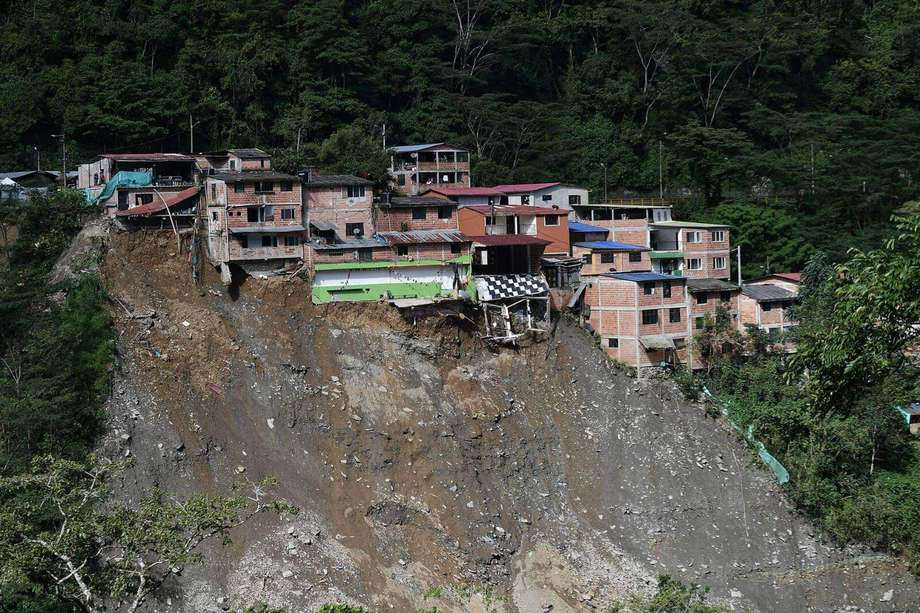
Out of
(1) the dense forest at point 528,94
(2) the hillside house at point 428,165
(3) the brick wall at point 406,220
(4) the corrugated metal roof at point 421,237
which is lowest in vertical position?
(4) the corrugated metal roof at point 421,237

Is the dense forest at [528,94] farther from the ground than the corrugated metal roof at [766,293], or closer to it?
farther from the ground

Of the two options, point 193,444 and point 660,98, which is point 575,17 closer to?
point 660,98

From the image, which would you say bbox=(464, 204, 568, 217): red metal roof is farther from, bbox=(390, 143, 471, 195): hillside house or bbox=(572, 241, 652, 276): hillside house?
bbox=(390, 143, 471, 195): hillside house

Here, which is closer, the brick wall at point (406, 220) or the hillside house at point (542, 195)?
the brick wall at point (406, 220)

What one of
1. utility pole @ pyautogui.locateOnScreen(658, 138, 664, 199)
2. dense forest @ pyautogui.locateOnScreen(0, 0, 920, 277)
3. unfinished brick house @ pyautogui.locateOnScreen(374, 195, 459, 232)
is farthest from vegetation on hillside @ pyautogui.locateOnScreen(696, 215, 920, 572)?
utility pole @ pyautogui.locateOnScreen(658, 138, 664, 199)

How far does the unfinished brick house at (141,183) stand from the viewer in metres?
41.8

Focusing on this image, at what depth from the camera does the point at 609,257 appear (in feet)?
147

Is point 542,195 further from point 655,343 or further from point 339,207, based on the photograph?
point 339,207

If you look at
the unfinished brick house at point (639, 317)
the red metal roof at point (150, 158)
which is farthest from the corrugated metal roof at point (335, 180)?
the unfinished brick house at point (639, 317)

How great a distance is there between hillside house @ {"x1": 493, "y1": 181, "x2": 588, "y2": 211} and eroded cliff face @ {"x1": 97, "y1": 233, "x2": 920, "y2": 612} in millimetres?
8852

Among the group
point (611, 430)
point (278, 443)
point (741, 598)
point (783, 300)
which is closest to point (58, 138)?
point (278, 443)

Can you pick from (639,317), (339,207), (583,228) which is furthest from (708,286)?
(339,207)

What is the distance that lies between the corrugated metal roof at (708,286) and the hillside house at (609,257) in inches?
81.0

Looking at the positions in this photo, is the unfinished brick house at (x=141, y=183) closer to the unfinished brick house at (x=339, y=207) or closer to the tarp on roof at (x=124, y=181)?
the tarp on roof at (x=124, y=181)
